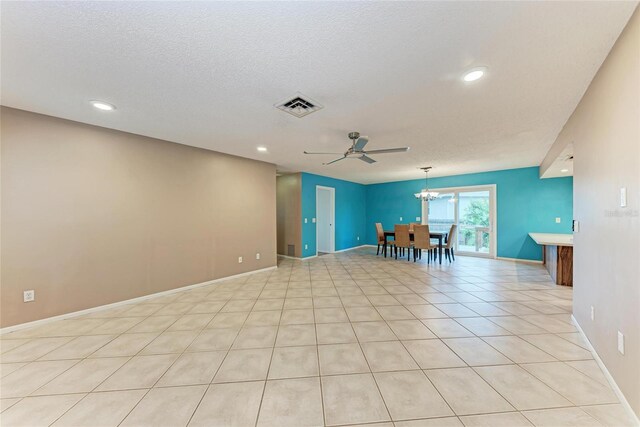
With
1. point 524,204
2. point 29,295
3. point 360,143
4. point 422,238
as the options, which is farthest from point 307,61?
point 524,204

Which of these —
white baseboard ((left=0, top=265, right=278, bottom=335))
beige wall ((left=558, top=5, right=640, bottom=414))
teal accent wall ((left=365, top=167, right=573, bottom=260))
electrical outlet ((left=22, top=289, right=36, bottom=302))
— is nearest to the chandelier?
teal accent wall ((left=365, top=167, right=573, bottom=260))

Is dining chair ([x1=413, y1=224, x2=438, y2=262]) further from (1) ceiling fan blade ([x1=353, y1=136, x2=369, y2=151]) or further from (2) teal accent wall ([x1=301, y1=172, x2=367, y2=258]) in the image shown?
(1) ceiling fan blade ([x1=353, y1=136, x2=369, y2=151])

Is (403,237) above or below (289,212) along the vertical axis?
below

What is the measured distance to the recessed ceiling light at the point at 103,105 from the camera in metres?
2.50

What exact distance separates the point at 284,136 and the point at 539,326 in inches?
155

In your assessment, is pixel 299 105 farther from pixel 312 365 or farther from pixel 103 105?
pixel 312 365

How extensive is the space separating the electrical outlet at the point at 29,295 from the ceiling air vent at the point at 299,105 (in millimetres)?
3512

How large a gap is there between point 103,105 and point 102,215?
58.0 inches

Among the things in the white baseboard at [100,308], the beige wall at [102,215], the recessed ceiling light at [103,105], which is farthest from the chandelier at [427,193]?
the recessed ceiling light at [103,105]

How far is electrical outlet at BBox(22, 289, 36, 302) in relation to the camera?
2645 millimetres

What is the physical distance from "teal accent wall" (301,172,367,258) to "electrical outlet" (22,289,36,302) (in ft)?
15.3

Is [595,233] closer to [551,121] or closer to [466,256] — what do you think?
[551,121]

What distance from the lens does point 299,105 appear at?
252cm

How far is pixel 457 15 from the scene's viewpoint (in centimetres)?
140
